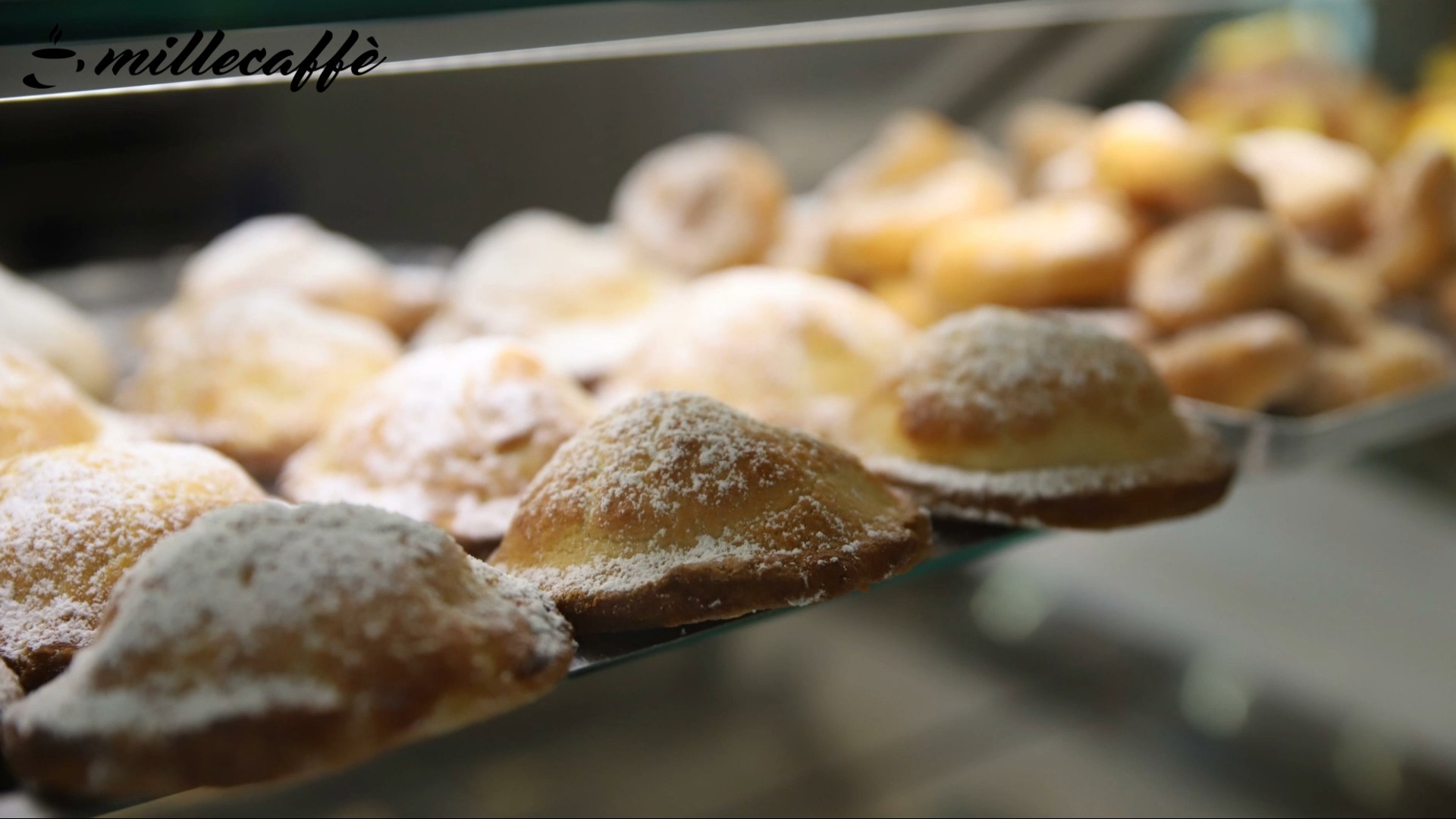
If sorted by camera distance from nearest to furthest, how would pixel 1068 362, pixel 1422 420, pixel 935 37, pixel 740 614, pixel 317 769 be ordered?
pixel 317 769 → pixel 740 614 → pixel 1068 362 → pixel 1422 420 → pixel 935 37

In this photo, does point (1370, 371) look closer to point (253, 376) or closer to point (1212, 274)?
point (1212, 274)

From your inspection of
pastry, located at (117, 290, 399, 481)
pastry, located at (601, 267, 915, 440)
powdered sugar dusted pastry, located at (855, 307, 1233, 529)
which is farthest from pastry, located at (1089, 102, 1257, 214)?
pastry, located at (117, 290, 399, 481)

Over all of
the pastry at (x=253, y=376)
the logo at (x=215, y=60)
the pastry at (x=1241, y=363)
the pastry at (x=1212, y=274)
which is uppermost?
the logo at (x=215, y=60)

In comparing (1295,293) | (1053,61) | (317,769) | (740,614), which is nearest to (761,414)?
(740,614)

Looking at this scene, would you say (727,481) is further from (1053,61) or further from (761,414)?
(1053,61)

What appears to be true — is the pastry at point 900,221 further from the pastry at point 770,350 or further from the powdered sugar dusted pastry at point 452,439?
the powdered sugar dusted pastry at point 452,439

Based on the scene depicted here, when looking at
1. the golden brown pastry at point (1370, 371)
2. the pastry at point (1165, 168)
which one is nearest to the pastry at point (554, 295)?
the pastry at point (1165, 168)
